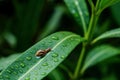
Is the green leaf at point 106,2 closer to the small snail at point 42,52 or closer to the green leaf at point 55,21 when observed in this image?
the small snail at point 42,52

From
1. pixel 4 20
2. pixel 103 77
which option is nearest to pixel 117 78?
pixel 103 77

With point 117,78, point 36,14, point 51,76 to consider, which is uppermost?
point 36,14

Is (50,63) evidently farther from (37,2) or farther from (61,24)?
(61,24)

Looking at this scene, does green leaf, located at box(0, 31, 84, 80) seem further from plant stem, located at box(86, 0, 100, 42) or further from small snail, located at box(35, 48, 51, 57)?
plant stem, located at box(86, 0, 100, 42)

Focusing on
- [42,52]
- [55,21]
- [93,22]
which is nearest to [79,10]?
[93,22]

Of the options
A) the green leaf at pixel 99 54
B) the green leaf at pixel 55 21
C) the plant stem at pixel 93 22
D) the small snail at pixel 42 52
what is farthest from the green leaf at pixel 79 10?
the green leaf at pixel 55 21

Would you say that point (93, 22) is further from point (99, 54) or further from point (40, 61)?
point (99, 54)

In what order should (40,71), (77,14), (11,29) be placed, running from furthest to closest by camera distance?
(11,29) → (77,14) → (40,71)
